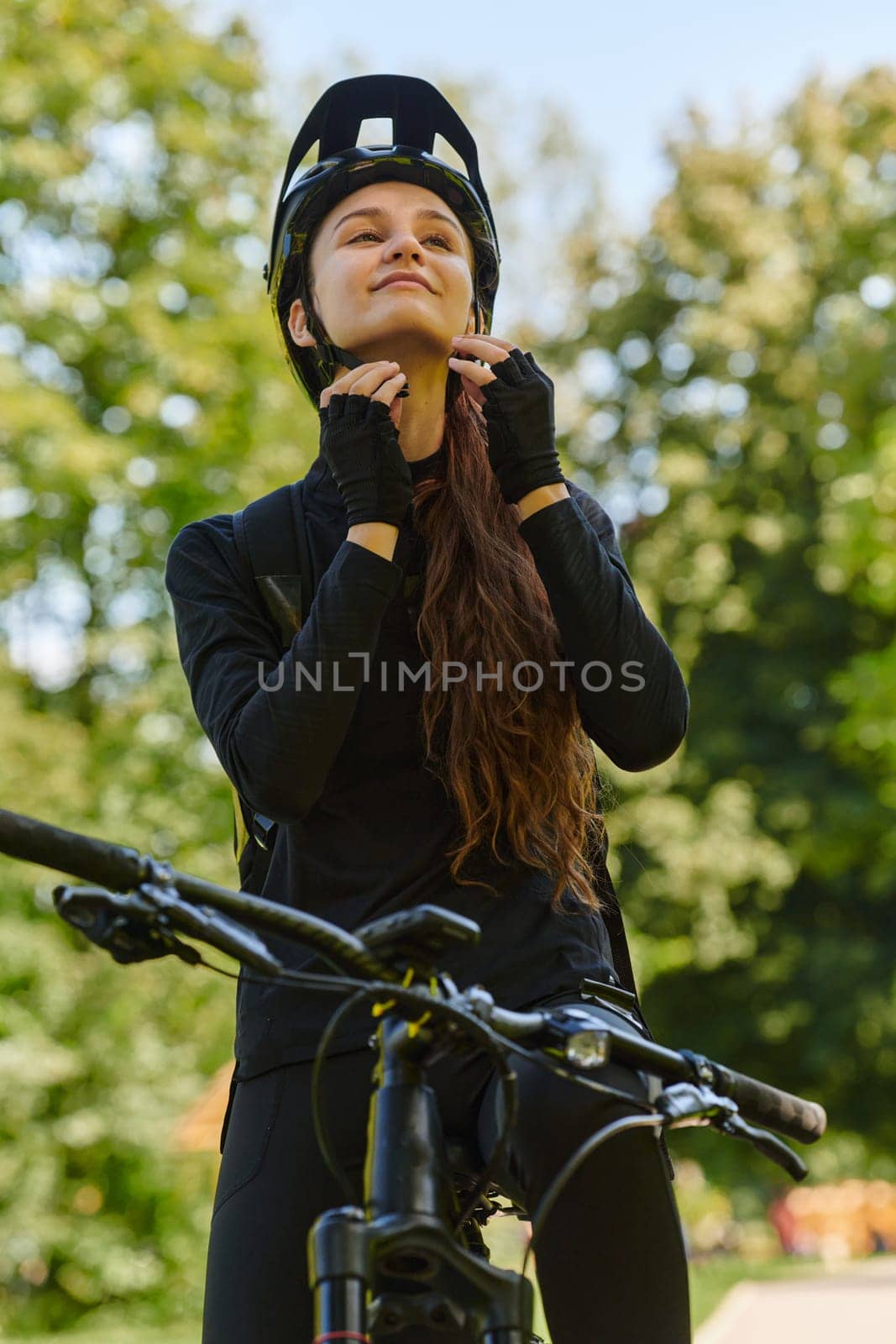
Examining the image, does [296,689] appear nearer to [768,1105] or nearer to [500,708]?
[500,708]

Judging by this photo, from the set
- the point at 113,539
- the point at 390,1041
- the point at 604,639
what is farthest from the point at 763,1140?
the point at 113,539

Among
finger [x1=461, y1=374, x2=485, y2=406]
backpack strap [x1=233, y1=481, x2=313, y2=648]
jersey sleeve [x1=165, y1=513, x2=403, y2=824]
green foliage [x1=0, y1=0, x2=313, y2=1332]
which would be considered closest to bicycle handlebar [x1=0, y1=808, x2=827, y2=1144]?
jersey sleeve [x1=165, y1=513, x2=403, y2=824]

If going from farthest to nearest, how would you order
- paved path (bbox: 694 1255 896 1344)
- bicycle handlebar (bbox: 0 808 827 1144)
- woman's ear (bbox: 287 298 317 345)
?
paved path (bbox: 694 1255 896 1344), woman's ear (bbox: 287 298 317 345), bicycle handlebar (bbox: 0 808 827 1144)

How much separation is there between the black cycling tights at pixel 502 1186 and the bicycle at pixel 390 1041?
0.19 meters

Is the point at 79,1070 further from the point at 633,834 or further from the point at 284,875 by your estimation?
the point at 284,875

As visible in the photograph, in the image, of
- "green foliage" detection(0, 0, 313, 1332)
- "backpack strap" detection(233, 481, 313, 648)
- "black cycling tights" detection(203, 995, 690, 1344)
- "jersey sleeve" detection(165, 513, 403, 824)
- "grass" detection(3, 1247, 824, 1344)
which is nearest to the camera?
"black cycling tights" detection(203, 995, 690, 1344)

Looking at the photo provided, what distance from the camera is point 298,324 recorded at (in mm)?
2826

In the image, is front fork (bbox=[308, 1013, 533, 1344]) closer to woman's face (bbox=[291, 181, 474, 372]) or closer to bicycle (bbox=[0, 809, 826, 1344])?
bicycle (bbox=[0, 809, 826, 1344])

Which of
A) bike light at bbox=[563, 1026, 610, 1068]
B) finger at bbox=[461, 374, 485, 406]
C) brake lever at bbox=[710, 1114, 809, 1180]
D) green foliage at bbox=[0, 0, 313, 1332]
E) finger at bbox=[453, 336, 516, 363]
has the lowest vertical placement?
brake lever at bbox=[710, 1114, 809, 1180]

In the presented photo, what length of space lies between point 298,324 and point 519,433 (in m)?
0.77

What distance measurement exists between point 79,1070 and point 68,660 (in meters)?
3.79

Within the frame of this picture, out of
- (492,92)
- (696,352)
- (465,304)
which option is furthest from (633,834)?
(465,304)

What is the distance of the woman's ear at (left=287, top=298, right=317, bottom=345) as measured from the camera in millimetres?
2799

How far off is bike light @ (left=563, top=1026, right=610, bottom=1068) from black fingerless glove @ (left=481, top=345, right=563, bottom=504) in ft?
2.95
